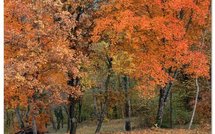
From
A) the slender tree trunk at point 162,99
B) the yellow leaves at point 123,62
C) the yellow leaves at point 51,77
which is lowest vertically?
the slender tree trunk at point 162,99

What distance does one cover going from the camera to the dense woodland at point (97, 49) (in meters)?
25.4

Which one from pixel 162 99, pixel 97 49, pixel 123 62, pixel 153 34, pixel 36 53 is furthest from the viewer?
pixel 162 99

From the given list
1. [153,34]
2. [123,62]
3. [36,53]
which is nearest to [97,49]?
[123,62]

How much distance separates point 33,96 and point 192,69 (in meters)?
13.2

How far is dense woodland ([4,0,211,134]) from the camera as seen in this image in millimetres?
25422

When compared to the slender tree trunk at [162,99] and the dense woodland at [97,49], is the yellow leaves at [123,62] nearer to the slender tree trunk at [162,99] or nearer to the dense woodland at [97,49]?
the dense woodland at [97,49]

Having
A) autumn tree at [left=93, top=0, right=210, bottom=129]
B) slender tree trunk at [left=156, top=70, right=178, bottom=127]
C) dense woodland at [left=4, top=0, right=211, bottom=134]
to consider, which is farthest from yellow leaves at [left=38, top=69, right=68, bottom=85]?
slender tree trunk at [left=156, top=70, right=178, bottom=127]

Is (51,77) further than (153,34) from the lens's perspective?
No

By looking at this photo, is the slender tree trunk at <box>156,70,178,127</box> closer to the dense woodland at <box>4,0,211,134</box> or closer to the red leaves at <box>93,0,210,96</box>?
the dense woodland at <box>4,0,211,134</box>

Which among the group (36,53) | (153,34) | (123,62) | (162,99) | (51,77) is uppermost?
(153,34)

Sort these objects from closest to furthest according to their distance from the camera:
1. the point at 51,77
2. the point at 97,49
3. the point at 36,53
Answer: the point at 36,53
the point at 51,77
the point at 97,49

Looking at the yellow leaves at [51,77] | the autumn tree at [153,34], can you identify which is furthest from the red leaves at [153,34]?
the yellow leaves at [51,77]

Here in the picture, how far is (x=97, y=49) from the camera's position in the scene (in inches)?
1307

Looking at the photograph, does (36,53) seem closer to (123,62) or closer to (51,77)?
(51,77)
